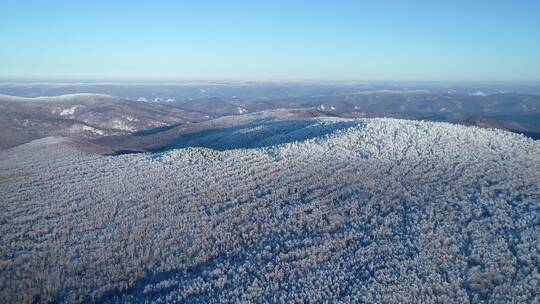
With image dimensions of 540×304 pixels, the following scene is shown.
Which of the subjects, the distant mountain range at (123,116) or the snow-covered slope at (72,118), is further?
the snow-covered slope at (72,118)

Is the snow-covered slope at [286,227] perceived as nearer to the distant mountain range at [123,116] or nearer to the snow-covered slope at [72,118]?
the distant mountain range at [123,116]

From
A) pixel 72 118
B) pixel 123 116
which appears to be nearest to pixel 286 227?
pixel 123 116

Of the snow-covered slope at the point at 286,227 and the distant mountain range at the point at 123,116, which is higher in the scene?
the snow-covered slope at the point at 286,227

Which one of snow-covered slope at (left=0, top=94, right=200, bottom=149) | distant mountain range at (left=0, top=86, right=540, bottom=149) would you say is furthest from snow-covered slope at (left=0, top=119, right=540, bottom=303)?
snow-covered slope at (left=0, top=94, right=200, bottom=149)

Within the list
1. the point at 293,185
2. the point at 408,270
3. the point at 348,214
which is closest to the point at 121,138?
the point at 293,185

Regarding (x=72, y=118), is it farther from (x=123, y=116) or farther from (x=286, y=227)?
(x=286, y=227)

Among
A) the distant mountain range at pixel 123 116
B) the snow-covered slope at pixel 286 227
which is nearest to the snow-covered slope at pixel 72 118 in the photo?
the distant mountain range at pixel 123 116

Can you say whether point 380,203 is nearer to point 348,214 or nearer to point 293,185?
point 348,214

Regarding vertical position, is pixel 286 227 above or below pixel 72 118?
above

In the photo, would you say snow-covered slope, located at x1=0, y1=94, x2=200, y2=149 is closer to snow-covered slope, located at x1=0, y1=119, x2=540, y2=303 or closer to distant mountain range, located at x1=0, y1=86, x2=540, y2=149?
distant mountain range, located at x1=0, y1=86, x2=540, y2=149
